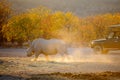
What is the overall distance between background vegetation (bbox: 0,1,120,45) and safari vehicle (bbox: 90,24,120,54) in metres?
24.7

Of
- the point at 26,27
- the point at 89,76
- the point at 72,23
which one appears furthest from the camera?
the point at 72,23

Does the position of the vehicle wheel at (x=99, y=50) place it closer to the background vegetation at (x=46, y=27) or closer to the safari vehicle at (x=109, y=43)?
the safari vehicle at (x=109, y=43)

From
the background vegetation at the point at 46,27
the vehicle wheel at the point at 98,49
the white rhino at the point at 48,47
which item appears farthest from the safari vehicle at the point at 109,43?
the background vegetation at the point at 46,27

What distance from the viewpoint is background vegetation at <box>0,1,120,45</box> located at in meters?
70.6

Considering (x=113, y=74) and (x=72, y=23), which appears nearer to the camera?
(x=113, y=74)

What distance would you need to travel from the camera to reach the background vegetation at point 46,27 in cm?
7062

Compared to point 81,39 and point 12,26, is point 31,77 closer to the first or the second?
point 12,26

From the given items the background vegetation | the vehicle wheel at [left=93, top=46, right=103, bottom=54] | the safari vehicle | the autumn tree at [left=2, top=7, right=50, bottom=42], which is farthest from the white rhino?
the autumn tree at [left=2, top=7, right=50, bottom=42]

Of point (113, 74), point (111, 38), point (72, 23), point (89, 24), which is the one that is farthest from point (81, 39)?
point (113, 74)

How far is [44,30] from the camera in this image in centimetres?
7656

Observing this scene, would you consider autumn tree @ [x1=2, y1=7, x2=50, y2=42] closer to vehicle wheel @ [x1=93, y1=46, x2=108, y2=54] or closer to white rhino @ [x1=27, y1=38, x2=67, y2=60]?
vehicle wheel @ [x1=93, y1=46, x2=108, y2=54]

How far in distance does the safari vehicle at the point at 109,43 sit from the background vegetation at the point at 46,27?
972 inches

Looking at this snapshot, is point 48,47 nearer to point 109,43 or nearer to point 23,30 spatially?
point 109,43

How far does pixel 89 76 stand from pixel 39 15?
2643 inches
